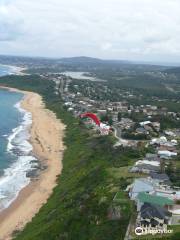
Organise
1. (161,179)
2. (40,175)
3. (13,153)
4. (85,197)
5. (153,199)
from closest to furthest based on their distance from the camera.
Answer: (153,199) < (85,197) < (161,179) < (40,175) < (13,153)

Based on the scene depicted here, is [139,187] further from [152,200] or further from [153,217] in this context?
[153,217]

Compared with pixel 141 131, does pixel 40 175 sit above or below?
below

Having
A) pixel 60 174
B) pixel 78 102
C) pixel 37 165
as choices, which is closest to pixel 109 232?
pixel 60 174

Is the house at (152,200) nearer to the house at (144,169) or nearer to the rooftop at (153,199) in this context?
the rooftop at (153,199)

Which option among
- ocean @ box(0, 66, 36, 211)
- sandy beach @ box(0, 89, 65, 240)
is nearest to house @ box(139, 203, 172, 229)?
sandy beach @ box(0, 89, 65, 240)

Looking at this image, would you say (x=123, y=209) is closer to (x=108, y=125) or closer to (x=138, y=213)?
(x=138, y=213)

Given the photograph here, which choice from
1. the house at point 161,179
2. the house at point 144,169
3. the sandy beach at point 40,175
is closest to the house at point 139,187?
the house at point 161,179

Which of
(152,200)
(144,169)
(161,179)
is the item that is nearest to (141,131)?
(144,169)
